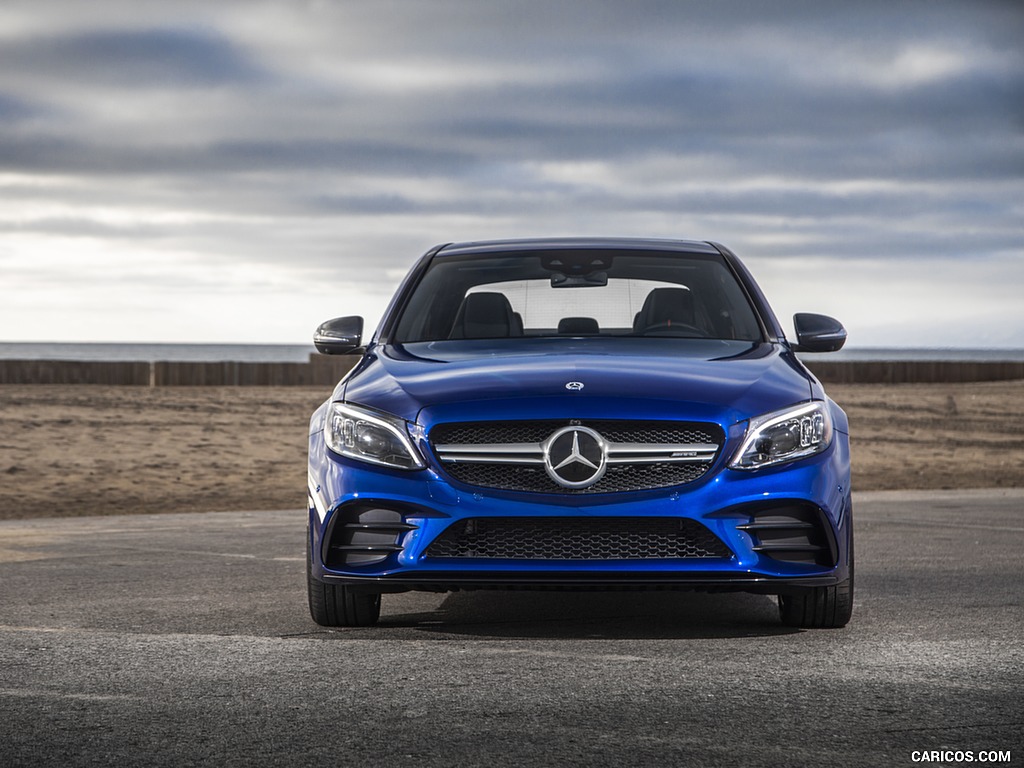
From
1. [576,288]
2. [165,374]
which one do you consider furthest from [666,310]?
[165,374]

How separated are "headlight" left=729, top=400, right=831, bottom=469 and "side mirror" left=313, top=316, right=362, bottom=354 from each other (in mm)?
2183

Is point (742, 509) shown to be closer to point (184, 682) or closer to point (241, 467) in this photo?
point (184, 682)

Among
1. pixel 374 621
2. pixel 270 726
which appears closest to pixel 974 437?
pixel 374 621

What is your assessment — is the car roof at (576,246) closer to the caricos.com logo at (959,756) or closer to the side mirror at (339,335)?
the side mirror at (339,335)

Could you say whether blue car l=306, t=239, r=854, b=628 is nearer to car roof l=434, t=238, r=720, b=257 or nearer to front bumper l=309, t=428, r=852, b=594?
front bumper l=309, t=428, r=852, b=594

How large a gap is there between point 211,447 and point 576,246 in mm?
14789

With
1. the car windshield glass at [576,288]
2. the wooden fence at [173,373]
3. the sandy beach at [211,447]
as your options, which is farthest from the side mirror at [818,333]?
the wooden fence at [173,373]

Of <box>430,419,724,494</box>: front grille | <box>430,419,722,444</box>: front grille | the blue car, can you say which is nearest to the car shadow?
the blue car

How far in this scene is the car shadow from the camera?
622 cm

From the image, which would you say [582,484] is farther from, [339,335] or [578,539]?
[339,335]

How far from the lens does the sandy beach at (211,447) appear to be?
15.7 m

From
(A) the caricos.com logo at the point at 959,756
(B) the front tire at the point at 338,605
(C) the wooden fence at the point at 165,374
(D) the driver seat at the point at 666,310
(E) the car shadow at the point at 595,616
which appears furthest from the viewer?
(C) the wooden fence at the point at 165,374

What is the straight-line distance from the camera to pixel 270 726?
4480mm

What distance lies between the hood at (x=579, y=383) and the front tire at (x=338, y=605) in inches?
30.3
